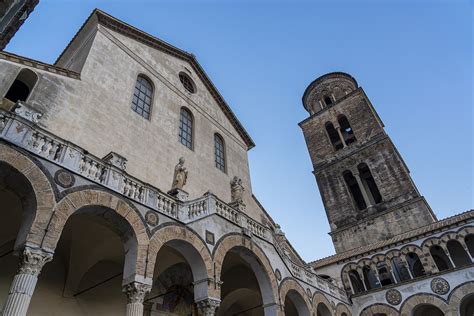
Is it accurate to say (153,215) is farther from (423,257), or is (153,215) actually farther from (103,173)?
(423,257)

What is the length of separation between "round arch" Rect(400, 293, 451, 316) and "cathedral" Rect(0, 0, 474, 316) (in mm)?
55

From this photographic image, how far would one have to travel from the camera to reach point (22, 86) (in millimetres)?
10586

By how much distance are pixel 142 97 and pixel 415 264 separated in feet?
55.4

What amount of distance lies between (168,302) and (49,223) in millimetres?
7071

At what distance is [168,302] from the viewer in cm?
1214

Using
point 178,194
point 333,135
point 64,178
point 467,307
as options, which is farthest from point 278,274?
point 333,135

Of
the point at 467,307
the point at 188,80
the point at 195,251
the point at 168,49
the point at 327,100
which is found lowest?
the point at 467,307

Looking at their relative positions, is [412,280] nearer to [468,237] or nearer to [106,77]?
[468,237]

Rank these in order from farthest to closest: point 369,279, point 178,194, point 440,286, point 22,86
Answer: point 369,279 → point 440,286 → point 22,86 → point 178,194

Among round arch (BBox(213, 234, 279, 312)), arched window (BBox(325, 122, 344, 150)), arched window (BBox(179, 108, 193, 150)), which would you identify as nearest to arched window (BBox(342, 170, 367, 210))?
arched window (BBox(325, 122, 344, 150))

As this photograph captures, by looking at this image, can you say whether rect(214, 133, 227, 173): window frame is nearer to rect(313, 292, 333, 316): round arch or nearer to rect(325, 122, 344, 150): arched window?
rect(313, 292, 333, 316): round arch

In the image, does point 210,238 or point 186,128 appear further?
point 186,128

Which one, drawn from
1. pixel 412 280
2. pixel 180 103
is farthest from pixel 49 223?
pixel 412 280

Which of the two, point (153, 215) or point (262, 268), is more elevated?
point (153, 215)
